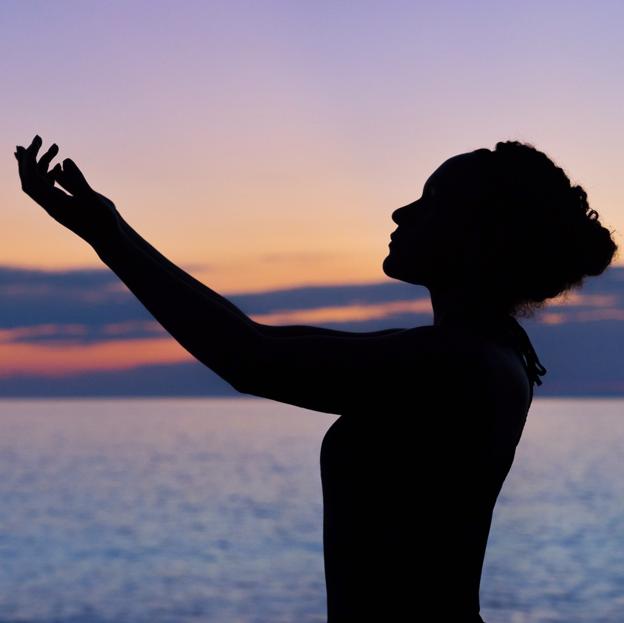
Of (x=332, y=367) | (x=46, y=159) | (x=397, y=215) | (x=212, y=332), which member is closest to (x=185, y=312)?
(x=212, y=332)

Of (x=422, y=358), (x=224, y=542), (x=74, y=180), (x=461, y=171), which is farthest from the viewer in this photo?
(x=224, y=542)

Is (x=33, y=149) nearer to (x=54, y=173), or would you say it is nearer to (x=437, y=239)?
(x=54, y=173)

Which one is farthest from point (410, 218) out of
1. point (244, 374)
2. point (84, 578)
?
point (84, 578)

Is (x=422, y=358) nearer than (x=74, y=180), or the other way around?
(x=74, y=180)

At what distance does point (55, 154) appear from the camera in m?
3.01

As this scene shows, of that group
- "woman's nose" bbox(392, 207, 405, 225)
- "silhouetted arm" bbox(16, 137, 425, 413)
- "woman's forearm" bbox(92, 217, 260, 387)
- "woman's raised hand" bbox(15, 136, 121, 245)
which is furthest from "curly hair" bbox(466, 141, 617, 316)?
"woman's raised hand" bbox(15, 136, 121, 245)

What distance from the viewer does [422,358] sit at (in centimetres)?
309

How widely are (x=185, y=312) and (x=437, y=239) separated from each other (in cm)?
74

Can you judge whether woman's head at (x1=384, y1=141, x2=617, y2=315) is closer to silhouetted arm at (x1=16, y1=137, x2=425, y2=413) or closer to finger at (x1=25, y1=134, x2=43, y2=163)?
silhouetted arm at (x1=16, y1=137, x2=425, y2=413)

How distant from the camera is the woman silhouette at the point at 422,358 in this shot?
301 cm

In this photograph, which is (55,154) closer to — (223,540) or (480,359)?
(480,359)

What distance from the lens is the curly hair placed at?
3273 mm

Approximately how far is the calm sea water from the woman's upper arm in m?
33.9

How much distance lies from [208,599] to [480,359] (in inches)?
1503
